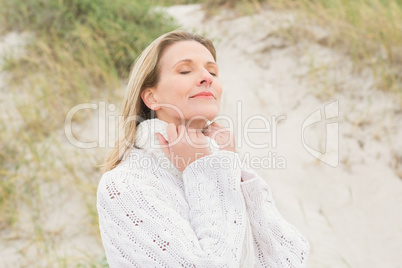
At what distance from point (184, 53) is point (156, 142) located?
435 millimetres

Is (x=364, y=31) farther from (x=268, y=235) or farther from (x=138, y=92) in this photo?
(x=268, y=235)

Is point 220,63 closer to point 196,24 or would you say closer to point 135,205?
point 196,24

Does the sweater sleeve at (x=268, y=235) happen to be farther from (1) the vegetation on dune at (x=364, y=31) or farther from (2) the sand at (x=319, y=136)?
(1) the vegetation on dune at (x=364, y=31)

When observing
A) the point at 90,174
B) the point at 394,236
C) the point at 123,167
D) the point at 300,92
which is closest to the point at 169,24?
the point at 300,92

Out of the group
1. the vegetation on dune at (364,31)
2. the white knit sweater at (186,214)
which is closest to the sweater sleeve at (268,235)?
the white knit sweater at (186,214)

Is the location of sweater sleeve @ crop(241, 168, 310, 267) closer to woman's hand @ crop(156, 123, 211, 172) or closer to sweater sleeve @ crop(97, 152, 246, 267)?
sweater sleeve @ crop(97, 152, 246, 267)

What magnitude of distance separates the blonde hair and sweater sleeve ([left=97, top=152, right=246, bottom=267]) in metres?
0.27

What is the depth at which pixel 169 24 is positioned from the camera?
5484mm

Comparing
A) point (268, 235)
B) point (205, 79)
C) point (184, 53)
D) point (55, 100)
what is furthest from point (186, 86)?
point (55, 100)

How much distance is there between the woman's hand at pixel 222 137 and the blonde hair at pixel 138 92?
1.00 ft

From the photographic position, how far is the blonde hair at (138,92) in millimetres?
1783

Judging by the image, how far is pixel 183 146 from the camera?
1553 millimetres

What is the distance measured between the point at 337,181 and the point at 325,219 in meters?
0.45

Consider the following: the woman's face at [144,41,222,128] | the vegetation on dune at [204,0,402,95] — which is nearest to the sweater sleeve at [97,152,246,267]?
the woman's face at [144,41,222,128]
